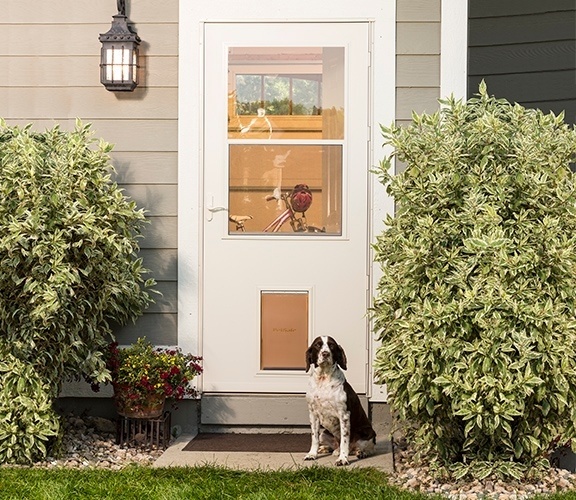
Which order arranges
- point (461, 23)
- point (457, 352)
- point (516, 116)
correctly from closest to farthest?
point (457, 352) → point (516, 116) → point (461, 23)

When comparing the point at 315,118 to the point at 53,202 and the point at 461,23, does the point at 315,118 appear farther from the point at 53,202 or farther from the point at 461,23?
the point at 53,202

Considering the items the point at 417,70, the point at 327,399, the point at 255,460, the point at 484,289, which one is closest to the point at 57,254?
the point at 255,460

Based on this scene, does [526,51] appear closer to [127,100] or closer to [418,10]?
[418,10]

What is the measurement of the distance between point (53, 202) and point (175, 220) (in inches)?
40.3

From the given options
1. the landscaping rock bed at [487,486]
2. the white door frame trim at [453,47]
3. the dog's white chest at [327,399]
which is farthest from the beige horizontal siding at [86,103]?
the landscaping rock bed at [487,486]

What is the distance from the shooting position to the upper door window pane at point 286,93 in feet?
19.1

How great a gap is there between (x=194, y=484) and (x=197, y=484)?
A: 0.04 ft

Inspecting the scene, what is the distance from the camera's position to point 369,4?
5.77 meters

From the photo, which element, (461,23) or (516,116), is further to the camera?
(461,23)

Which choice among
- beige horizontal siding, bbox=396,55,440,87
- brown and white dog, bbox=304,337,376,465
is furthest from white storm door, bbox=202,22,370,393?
brown and white dog, bbox=304,337,376,465

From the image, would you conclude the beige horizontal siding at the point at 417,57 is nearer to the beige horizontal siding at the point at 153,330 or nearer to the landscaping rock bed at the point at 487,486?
the beige horizontal siding at the point at 153,330

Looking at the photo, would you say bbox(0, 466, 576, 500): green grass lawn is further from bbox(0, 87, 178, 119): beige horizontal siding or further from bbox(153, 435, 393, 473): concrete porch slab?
bbox(0, 87, 178, 119): beige horizontal siding

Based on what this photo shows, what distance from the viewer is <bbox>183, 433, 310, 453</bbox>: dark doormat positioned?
5434mm

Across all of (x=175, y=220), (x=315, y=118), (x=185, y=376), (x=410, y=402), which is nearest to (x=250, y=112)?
(x=315, y=118)
